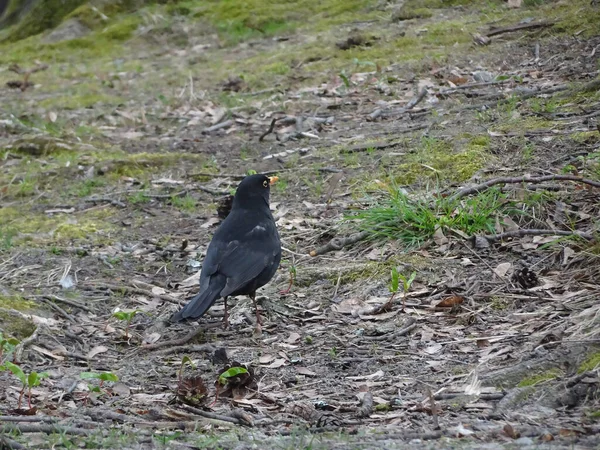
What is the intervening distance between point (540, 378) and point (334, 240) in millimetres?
2671

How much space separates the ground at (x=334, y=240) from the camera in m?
4.05

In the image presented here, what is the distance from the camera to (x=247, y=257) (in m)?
5.78

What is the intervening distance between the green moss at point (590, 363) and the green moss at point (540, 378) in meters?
0.11

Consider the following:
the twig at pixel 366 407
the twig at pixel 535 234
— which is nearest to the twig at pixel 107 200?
the twig at pixel 535 234

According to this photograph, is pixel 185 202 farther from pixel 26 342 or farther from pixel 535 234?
pixel 535 234

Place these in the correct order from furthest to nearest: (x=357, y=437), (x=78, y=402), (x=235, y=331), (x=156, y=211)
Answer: (x=156, y=211)
(x=235, y=331)
(x=78, y=402)
(x=357, y=437)

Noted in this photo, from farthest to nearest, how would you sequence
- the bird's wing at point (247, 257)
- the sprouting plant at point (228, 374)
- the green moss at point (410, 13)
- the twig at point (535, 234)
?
the green moss at point (410, 13)
the bird's wing at point (247, 257)
the twig at point (535, 234)
the sprouting plant at point (228, 374)

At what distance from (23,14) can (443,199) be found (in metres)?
12.8

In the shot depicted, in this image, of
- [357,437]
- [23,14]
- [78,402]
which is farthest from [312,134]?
[23,14]

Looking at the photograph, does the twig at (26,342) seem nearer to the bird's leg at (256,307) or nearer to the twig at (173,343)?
the twig at (173,343)

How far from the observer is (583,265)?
211 inches

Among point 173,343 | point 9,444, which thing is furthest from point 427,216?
point 9,444

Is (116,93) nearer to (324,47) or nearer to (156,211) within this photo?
(324,47)

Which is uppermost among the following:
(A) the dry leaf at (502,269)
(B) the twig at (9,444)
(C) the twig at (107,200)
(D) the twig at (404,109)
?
(B) the twig at (9,444)
